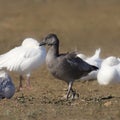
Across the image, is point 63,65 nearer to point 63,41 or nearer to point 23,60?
point 23,60

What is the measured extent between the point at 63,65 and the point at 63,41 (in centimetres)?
1427

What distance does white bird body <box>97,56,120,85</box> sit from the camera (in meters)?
16.3

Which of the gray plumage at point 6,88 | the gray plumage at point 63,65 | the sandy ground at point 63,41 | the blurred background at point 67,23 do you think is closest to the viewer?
the sandy ground at point 63,41

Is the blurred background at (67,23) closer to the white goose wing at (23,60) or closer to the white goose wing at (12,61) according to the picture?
the white goose wing at (23,60)

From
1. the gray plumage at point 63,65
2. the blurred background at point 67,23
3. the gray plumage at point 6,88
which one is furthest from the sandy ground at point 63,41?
the gray plumage at point 63,65

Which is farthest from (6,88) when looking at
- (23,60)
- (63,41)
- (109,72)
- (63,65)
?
(63,41)

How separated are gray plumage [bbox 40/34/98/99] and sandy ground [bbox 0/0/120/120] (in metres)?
0.45

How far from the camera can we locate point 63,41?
90.3 feet

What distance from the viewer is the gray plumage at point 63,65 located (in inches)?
521

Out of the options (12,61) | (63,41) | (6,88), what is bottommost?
(6,88)

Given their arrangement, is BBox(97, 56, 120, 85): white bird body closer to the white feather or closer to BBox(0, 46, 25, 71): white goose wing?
the white feather

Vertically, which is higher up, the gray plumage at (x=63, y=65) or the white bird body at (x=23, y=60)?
the white bird body at (x=23, y=60)

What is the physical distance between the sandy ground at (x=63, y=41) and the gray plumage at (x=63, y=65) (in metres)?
0.45

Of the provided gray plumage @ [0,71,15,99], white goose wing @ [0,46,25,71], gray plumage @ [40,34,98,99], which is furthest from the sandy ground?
white goose wing @ [0,46,25,71]
